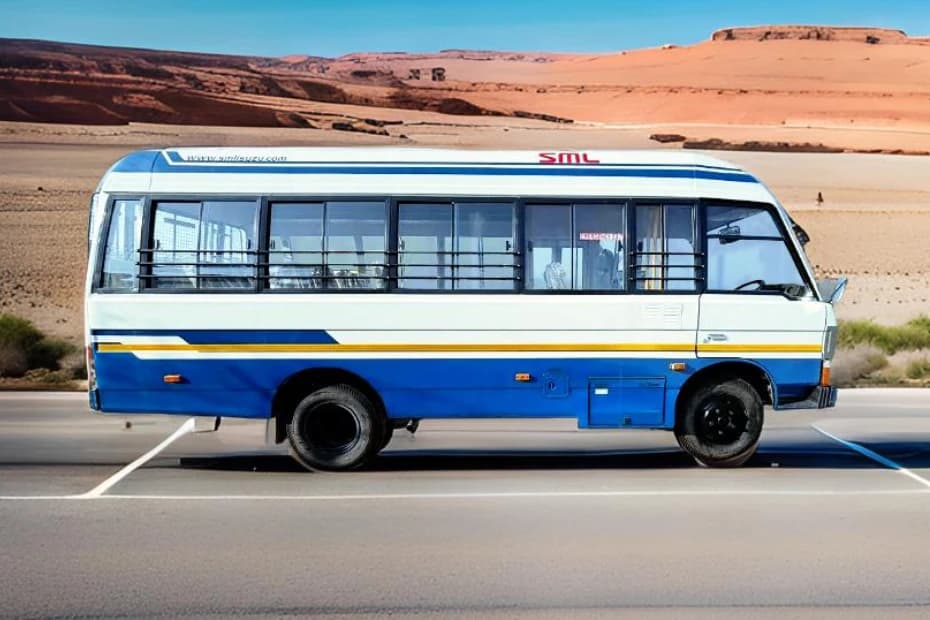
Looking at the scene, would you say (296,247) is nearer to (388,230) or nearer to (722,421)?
(388,230)

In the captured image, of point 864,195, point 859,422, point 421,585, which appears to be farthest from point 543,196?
point 864,195

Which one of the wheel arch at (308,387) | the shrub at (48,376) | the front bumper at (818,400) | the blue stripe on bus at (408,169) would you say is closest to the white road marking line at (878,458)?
the front bumper at (818,400)

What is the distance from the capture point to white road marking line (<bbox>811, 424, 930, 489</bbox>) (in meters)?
13.8

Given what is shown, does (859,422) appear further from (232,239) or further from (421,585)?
(421,585)

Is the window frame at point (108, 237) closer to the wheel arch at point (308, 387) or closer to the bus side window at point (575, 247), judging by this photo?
the wheel arch at point (308, 387)

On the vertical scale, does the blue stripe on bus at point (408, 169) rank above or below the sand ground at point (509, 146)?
below

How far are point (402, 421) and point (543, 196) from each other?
8.87ft

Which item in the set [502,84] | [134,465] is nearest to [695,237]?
[134,465]

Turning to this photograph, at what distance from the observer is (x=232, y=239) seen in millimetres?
14281

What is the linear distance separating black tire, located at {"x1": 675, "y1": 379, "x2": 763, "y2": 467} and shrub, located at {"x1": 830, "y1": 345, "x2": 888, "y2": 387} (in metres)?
12.5

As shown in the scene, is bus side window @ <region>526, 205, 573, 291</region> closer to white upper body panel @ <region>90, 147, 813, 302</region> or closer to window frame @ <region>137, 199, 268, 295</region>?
white upper body panel @ <region>90, 147, 813, 302</region>

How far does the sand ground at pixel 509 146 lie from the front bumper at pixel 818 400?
2876 cm

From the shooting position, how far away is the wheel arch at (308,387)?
14133mm

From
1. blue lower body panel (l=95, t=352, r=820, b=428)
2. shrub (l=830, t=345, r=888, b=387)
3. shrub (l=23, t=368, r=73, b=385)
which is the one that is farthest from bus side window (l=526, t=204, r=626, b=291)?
shrub (l=23, t=368, r=73, b=385)
